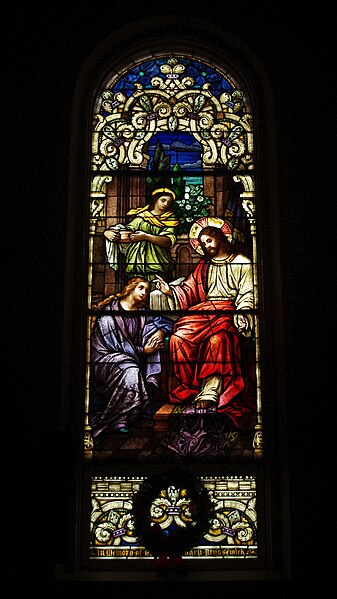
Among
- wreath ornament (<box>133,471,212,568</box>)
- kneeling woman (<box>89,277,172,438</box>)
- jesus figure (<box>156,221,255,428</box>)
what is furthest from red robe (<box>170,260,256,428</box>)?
wreath ornament (<box>133,471,212,568</box>)

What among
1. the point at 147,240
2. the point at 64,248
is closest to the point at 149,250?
the point at 147,240

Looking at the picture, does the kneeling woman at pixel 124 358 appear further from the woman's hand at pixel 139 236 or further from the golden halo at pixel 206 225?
the golden halo at pixel 206 225

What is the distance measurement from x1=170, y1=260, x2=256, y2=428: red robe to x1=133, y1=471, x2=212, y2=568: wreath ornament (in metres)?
0.59

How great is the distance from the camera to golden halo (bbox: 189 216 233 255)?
6.37m

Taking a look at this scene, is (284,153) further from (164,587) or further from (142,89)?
(164,587)

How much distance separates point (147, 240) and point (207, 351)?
97 cm

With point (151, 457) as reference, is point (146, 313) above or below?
above

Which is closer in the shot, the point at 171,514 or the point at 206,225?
the point at 171,514

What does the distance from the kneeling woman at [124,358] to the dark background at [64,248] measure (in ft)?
1.14

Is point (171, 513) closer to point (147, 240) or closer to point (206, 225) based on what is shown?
point (147, 240)

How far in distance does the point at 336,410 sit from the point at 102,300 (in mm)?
1869

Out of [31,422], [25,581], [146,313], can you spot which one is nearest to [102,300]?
[146,313]

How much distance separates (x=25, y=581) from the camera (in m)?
5.33

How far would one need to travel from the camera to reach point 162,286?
6242mm
